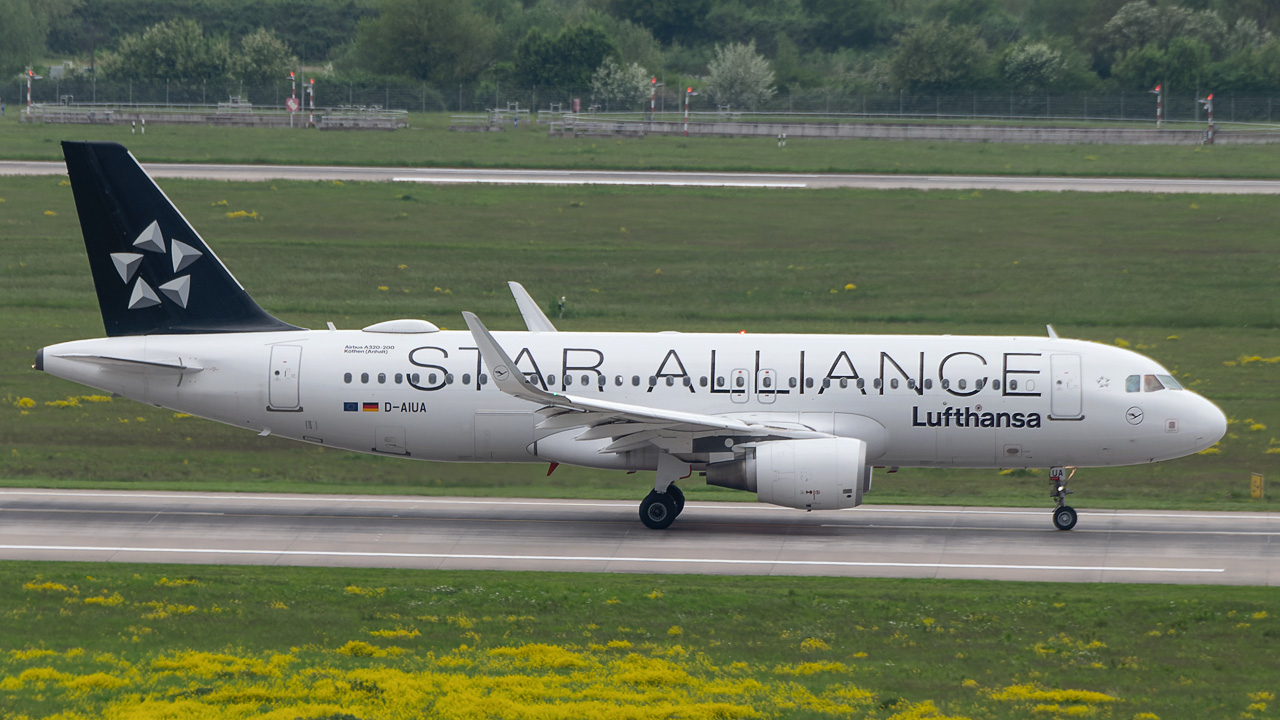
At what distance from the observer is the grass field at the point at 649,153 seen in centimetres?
8488

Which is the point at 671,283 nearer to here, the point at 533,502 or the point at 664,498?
the point at 533,502

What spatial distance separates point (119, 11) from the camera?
170m

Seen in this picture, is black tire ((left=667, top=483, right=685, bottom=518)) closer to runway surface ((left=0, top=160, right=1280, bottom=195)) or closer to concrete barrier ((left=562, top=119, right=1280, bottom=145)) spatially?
runway surface ((left=0, top=160, right=1280, bottom=195))

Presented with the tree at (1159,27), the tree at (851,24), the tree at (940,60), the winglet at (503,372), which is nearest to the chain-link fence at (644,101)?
the tree at (940,60)

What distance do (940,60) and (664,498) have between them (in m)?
104

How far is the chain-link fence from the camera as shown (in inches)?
4670

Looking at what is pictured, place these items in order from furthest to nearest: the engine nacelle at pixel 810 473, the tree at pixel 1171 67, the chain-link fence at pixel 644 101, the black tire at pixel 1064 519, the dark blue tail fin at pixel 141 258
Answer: the tree at pixel 1171 67 → the chain-link fence at pixel 644 101 → the dark blue tail fin at pixel 141 258 → the black tire at pixel 1064 519 → the engine nacelle at pixel 810 473

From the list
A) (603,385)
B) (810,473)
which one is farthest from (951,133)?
(810,473)

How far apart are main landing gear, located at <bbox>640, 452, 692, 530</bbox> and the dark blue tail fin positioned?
402 inches

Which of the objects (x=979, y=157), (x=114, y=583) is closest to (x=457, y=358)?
(x=114, y=583)

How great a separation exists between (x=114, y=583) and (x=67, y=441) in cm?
1615

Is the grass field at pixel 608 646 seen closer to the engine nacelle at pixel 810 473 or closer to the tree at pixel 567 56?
the engine nacelle at pixel 810 473

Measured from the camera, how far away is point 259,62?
136m

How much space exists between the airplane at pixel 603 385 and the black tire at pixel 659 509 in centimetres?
5
